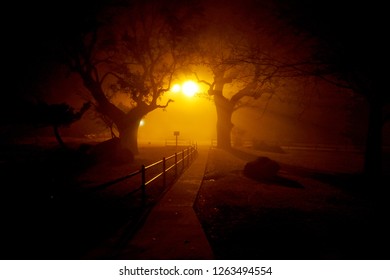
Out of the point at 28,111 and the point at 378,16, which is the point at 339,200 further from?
the point at 28,111

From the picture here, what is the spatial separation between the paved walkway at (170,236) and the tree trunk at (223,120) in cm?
2412

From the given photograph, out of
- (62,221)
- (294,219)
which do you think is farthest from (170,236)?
(294,219)

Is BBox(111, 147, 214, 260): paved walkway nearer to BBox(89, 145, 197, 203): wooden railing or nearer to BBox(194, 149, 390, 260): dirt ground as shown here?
BBox(194, 149, 390, 260): dirt ground

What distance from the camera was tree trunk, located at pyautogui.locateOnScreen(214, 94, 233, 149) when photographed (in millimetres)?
31906

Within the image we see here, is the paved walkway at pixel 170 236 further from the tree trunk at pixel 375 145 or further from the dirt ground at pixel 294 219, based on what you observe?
the tree trunk at pixel 375 145

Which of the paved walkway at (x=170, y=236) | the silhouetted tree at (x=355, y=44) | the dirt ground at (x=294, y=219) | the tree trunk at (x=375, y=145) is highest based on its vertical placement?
the silhouetted tree at (x=355, y=44)

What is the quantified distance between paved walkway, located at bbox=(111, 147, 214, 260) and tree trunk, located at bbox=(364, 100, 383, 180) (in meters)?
9.15

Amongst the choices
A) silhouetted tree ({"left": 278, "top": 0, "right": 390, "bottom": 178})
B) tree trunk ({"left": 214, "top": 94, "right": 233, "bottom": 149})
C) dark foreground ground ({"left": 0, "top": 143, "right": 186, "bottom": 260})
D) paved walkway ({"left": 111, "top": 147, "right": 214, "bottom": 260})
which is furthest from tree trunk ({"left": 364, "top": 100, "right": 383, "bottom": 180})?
tree trunk ({"left": 214, "top": 94, "right": 233, "bottom": 149})

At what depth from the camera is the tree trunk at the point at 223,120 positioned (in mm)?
31906

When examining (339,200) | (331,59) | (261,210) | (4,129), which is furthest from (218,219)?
(4,129)

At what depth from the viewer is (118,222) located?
6703 mm

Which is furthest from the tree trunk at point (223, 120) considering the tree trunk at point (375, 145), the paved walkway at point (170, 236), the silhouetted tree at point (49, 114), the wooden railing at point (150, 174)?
the paved walkway at point (170, 236)

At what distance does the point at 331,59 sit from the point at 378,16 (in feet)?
6.84

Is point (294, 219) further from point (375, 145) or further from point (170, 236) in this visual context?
point (375, 145)
